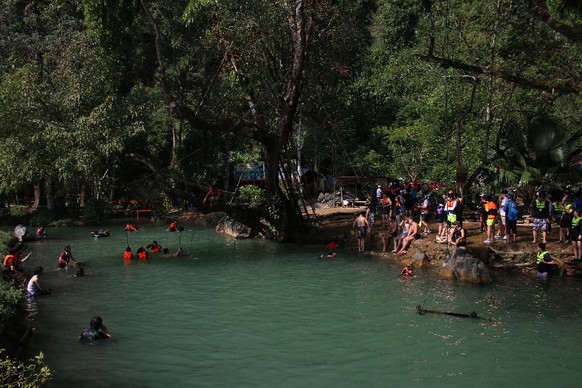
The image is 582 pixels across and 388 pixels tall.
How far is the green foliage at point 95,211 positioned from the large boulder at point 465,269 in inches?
957

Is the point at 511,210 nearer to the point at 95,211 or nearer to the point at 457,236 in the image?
the point at 457,236

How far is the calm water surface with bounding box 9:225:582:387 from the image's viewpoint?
10219 millimetres

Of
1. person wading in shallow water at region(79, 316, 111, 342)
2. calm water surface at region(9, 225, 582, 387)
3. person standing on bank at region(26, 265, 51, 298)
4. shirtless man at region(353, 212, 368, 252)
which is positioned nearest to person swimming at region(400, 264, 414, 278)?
calm water surface at region(9, 225, 582, 387)

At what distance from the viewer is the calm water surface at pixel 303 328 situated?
10219 millimetres

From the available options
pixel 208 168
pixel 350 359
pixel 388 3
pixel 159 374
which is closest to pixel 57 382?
pixel 159 374

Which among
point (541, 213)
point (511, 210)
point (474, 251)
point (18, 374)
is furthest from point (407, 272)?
point (18, 374)

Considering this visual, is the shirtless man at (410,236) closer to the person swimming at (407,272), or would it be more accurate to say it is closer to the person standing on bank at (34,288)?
the person swimming at (407,272)

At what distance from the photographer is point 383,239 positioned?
74.8 ft

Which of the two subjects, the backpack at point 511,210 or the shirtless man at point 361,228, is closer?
the backpack at point 511,210

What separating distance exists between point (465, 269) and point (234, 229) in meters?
15.3

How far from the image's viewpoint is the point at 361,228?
23.1m

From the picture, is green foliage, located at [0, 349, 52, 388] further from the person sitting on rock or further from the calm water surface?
the person sitting on rock


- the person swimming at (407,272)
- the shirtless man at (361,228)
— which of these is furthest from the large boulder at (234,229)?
the person swimming at (407,272)

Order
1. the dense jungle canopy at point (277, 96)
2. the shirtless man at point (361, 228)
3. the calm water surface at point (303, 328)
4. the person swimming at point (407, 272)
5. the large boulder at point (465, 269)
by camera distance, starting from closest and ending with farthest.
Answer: the calm water surface at point (303, 328), the large boulder at point (465, 269), the person swimming at point (407, 272), the dense jungle canopy at point (277, 96), the shirtless man at point (361, 228)
